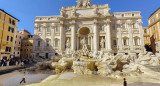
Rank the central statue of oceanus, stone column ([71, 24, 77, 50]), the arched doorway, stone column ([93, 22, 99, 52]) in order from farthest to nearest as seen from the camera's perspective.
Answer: the central statue of oceanus < the arched doorway < stone column ([71, 24, 77, 50]) < stone column ([93, 22, 99, 52])

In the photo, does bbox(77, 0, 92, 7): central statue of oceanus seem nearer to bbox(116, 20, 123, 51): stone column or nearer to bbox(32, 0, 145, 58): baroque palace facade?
bbox(32, 0, 145, 58): baroque palace facade

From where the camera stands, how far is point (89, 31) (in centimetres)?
2948

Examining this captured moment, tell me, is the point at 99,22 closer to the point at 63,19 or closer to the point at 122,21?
the point at 122,21

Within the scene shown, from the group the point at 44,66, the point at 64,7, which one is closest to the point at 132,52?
the point at 44,66

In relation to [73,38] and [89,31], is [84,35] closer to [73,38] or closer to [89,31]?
[89,31]

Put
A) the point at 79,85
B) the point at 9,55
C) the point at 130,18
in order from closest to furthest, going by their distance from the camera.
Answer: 1. the point at 79,85
2. the point at 9,55
3. the point at 130,18

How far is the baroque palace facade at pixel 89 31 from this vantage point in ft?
88.5

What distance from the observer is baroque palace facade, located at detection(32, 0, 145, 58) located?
27.0 metres

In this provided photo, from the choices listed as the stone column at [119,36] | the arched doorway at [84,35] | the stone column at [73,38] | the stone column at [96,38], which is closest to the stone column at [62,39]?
the stone column at [73,38]

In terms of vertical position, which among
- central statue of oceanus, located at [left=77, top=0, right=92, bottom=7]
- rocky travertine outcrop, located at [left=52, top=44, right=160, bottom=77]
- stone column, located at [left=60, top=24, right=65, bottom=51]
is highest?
central statue of oceanus, located at [left=77, top=0, right=92, bottom=7]

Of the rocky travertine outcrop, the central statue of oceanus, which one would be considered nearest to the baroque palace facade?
the central statue of oceanus

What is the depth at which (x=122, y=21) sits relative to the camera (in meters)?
28.2

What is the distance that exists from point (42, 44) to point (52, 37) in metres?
4.00

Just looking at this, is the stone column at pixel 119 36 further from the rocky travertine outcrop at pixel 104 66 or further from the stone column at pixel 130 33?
the rocky travertine outcrop at pixel 104 66
